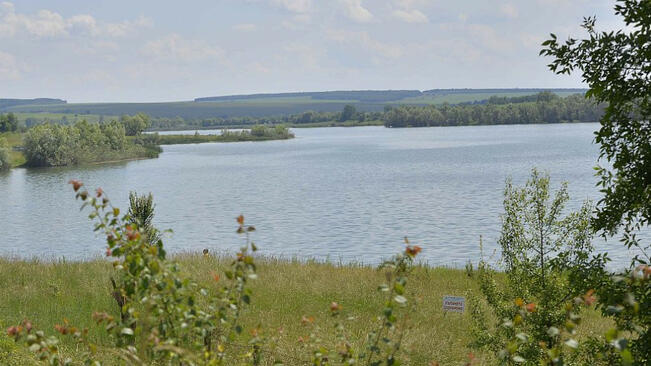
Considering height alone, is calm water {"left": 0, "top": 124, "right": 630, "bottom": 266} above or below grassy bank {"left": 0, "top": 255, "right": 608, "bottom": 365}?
below

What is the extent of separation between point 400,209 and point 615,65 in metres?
39.9

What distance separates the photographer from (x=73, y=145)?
4102 inches

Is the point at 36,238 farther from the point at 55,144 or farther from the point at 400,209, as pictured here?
the point at 55,144

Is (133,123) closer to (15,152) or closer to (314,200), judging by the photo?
(15,152)

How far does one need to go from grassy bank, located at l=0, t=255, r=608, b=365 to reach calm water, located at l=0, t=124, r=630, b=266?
5683mm

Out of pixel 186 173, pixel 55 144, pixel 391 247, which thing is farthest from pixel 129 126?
pixel 391 247

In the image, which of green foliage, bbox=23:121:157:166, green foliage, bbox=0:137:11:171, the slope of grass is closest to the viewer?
green foliage, bbox=0:137:11:171

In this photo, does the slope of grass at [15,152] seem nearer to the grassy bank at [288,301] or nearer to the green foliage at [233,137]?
the green foliage at [233,137]

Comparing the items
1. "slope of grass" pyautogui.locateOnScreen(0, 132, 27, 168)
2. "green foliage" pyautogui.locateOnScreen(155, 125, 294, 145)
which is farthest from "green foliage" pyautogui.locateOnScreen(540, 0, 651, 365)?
"green foliage" pyautogui.locateOnScreen(155, 125, 294, 145)

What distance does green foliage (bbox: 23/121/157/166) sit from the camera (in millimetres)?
101062

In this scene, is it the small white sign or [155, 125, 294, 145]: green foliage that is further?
[155, 125, 294, 145]: green foliage

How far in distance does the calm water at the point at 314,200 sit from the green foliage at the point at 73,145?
6.16 m

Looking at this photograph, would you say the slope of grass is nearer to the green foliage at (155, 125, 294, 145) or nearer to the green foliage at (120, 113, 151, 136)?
the green foliage at (120, 113, 151, 136)

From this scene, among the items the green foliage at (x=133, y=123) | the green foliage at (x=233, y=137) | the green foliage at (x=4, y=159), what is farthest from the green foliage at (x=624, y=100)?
the green foliage at (x=233, y=137)
